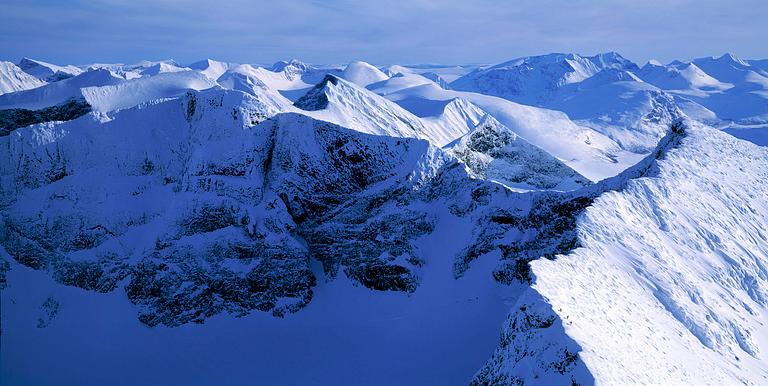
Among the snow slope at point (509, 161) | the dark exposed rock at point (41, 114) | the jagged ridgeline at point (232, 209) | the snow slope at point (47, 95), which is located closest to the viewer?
the jagged ridgeline at point (232, 209)

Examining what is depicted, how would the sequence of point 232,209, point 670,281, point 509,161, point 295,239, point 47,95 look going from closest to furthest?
point 670,281 < point 232,209 < point 295,239 < point 509,161 < point 47,95

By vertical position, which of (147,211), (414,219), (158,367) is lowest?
(158,367)

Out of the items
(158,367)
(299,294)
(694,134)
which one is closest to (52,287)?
(158,367)

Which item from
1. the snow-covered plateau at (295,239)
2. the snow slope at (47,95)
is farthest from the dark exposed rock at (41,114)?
the snow-covered plateau at (295,239)

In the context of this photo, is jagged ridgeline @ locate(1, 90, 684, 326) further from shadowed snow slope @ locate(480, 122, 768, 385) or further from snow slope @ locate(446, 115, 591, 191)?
shadowed snow slope @ locate(480, 122, 768, 385)

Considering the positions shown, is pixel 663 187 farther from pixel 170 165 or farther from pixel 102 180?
pixel 102 180

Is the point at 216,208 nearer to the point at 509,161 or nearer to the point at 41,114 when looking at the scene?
the point at 509,161

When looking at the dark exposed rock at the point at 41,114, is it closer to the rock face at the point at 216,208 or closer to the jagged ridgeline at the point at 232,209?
the rock face at the point at 216,208


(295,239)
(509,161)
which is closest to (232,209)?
(295,239)

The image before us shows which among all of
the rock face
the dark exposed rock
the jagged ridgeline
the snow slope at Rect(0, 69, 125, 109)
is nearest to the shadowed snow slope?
the jagged ridgeline
